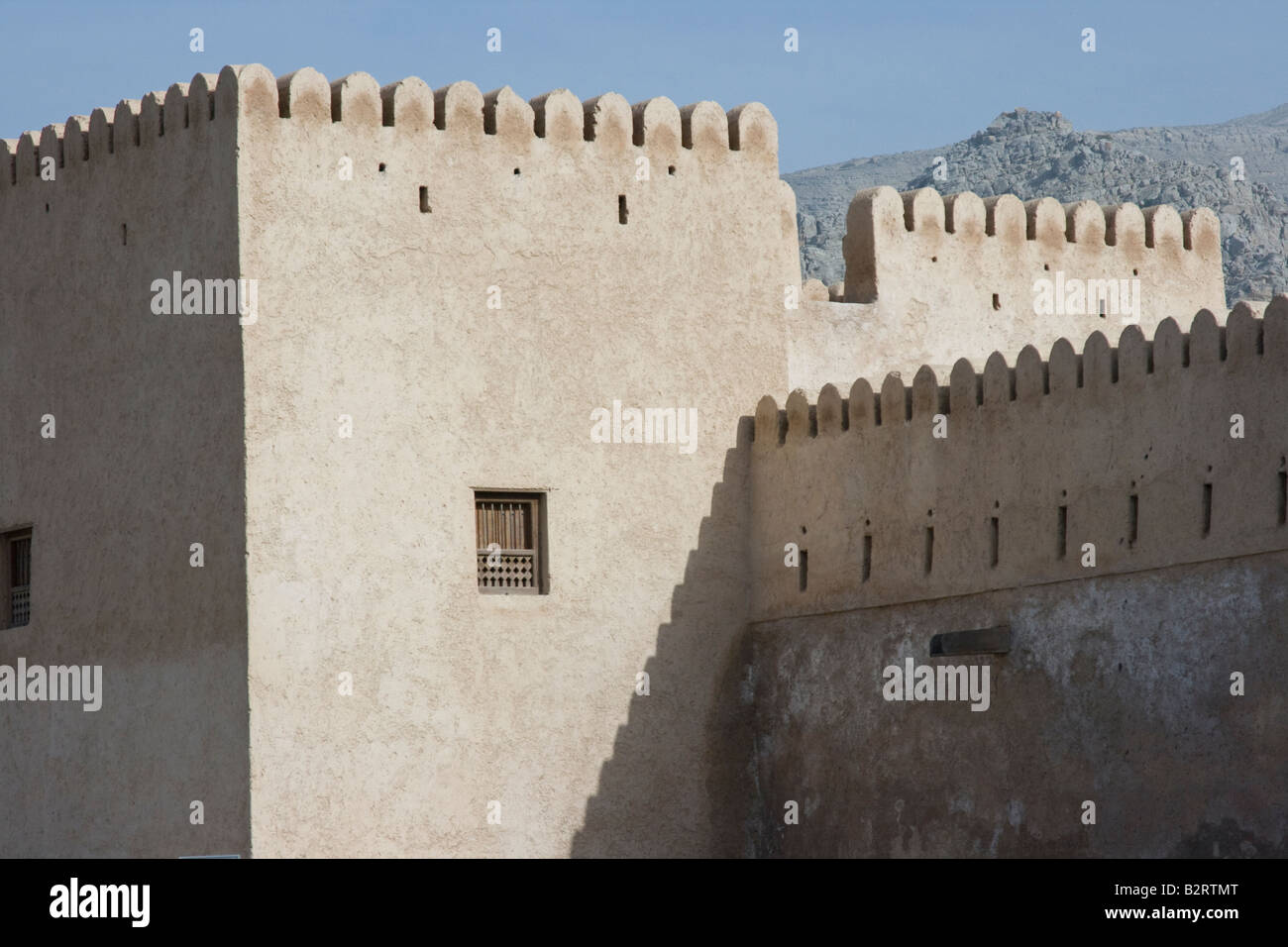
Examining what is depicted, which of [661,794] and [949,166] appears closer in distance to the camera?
[661,794]

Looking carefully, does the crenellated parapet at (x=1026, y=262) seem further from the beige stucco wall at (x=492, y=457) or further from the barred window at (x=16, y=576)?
the barred window at (x=16, y=576)

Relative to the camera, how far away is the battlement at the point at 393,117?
1556 cm

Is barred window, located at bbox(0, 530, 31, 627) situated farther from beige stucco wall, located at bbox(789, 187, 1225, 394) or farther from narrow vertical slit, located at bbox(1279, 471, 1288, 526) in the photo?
narrow vertical slit, located at bbox(1279, 471, 1288, 526)

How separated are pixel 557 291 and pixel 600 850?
12.5 feet

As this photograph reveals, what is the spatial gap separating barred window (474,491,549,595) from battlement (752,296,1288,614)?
1.71m

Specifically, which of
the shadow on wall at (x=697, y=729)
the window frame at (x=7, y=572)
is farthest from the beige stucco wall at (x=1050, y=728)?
the window frame at (x=7, y=572)

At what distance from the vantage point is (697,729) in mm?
16750

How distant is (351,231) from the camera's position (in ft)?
51.5

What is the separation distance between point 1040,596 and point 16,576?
24.3ft

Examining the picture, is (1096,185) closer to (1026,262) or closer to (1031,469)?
(1026,262)

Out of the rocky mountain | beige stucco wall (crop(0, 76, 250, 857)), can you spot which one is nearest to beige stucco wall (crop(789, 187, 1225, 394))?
beige stucco wall (crop(0, 76, 250, 857))

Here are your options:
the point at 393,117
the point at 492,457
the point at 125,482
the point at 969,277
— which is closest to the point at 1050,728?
the point at 492,457
